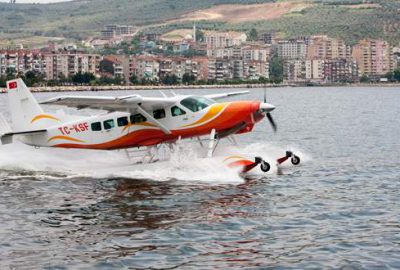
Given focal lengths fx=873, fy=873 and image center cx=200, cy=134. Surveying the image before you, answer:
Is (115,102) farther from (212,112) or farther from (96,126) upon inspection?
(212,112)

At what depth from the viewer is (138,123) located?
26.8 metres

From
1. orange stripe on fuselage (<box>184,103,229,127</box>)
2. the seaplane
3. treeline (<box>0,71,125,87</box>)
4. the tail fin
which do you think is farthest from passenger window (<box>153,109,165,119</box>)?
treeline (<box>0,71,125,87</box>)

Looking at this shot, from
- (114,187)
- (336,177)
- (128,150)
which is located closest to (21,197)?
(114,187)

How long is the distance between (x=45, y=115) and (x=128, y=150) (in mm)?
2902

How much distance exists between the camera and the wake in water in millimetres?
25062

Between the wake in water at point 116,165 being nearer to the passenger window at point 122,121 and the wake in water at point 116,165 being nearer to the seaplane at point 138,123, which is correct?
the seaplane at point 138,123

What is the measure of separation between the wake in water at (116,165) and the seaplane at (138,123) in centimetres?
44

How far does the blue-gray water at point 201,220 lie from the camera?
15.4m

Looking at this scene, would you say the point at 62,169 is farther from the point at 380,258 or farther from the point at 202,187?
the point at 380,258

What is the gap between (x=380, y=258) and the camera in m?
15.3

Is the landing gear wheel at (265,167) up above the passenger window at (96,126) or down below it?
below

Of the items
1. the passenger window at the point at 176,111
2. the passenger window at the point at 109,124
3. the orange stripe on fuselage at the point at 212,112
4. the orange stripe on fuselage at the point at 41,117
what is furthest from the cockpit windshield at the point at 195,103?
the orange stripe on fuselage at the point at 41,117

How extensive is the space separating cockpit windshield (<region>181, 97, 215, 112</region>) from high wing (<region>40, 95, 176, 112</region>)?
38 centimetres

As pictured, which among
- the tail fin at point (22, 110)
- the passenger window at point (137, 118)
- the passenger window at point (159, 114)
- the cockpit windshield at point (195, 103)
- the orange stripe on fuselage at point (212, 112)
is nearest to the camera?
the orange stripe on fuselage at point (212, 112)
